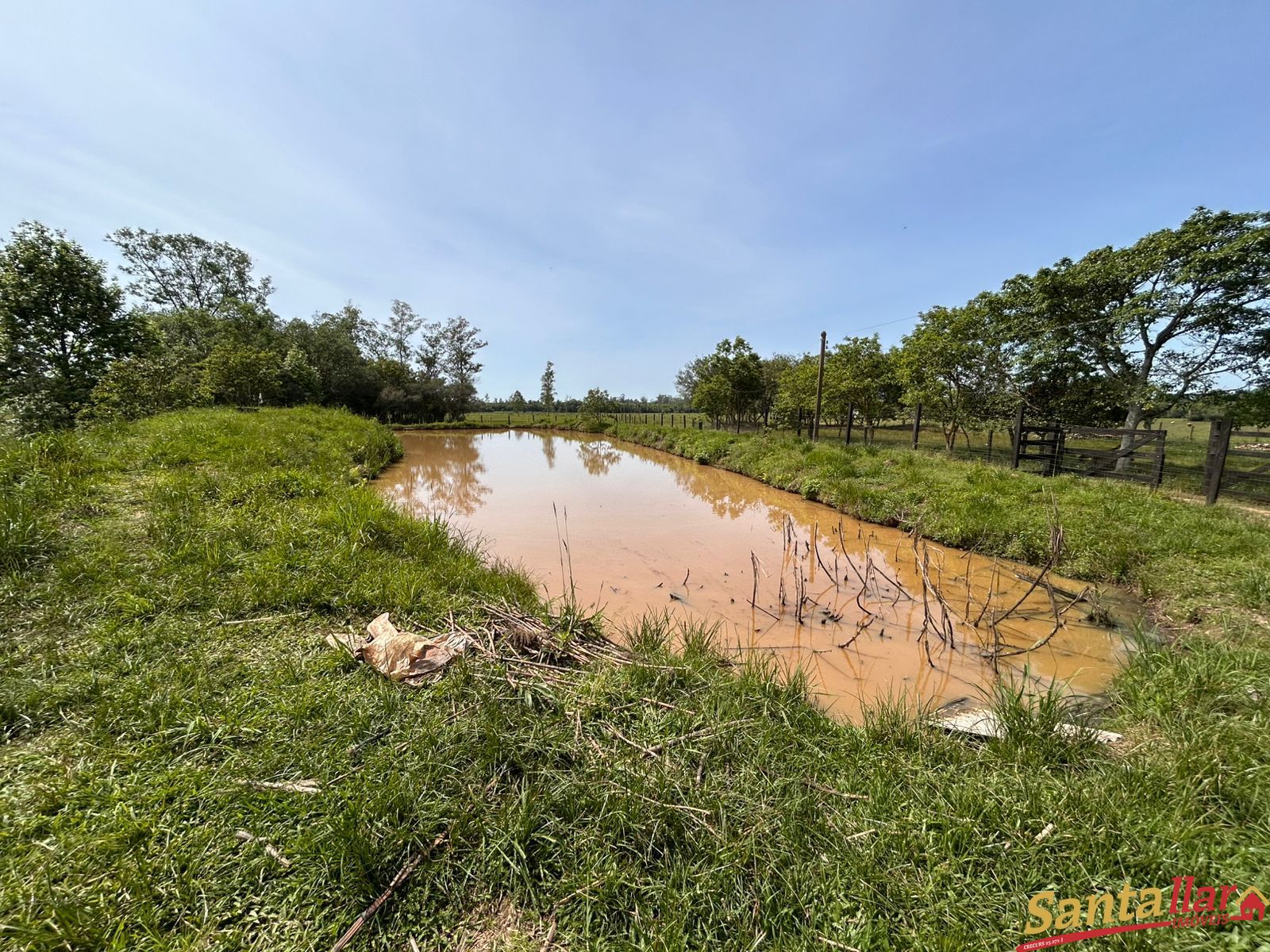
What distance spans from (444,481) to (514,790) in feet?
37.7

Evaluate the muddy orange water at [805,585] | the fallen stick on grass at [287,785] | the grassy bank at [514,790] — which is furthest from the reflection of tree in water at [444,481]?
the fallen stick on grass at [287,785]

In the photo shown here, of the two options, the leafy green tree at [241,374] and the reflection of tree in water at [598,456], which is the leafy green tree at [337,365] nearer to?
the leafy green tree at [241,374]

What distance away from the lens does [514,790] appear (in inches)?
72.9

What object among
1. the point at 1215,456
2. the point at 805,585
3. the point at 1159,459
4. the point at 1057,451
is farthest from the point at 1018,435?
the point at 805,585

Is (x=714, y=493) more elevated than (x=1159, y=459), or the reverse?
(x=1159, y=459)

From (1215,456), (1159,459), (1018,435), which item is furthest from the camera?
(1018,435)

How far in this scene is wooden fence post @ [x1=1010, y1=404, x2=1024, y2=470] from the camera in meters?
10.1

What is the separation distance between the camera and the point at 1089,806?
5.86 ft

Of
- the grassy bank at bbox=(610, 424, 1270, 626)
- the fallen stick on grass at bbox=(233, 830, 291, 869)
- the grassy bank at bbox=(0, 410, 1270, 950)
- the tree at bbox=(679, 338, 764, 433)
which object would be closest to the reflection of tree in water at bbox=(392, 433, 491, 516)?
the grassy bank at bbox=(0, 410, 1270, 950)

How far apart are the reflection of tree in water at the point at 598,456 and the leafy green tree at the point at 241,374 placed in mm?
14343

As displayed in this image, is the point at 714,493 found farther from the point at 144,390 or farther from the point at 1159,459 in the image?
the point at 144,390

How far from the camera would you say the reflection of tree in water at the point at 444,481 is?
359 inches

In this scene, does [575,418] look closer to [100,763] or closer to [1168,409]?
[1168,409]

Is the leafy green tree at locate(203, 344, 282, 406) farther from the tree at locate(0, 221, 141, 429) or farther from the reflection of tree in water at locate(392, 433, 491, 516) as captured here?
the tree at locate(0, 221, 141, 429)
